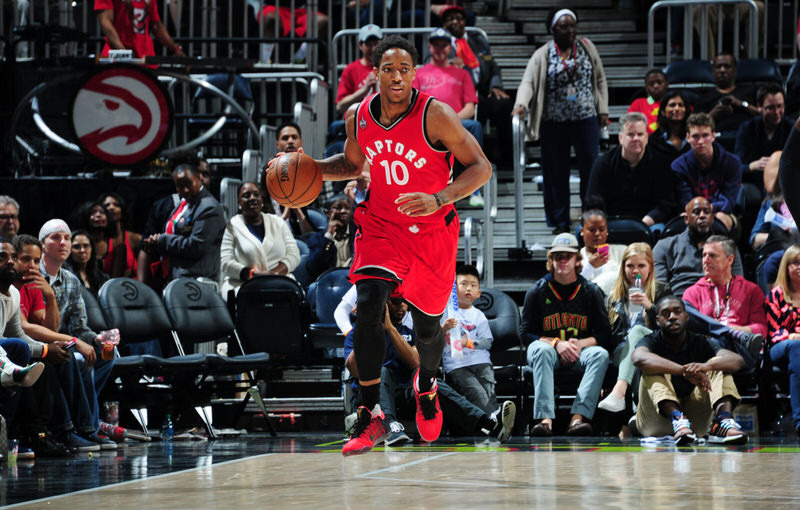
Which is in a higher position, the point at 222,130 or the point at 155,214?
the point at 222,130

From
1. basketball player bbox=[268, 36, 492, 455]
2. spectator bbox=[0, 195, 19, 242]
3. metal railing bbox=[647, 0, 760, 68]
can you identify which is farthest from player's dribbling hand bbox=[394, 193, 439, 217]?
metal railing bbox=[647, 0, 760, 68]

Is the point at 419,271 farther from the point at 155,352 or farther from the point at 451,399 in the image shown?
the point at 155,352

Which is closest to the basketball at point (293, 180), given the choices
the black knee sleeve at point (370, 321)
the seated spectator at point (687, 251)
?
the black knee sleeve at point (370, 321)

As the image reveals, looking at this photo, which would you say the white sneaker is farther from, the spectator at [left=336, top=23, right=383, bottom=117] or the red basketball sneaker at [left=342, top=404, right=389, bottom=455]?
the spectator at [left=336, top=23, right=383, bottom=117]

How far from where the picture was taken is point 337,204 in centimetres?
998

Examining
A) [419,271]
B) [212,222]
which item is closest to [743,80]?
[212,222]

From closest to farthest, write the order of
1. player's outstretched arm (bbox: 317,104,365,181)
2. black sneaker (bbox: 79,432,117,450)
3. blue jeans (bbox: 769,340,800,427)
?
player's outstretched arm (bbox: 317,104,365,181) < black sneaker (bbox: 79,432,117,450) < blue jeans (bbox: 769,340,800,427)

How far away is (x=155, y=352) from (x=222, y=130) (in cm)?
422

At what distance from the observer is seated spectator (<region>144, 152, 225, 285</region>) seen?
10.0 meters

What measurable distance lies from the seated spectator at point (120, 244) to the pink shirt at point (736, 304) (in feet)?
16.2

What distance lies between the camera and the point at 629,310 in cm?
924

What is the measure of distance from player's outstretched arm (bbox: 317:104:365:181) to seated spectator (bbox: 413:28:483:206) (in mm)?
5109

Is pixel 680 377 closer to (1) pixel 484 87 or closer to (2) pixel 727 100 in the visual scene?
(2) pixel 727 100

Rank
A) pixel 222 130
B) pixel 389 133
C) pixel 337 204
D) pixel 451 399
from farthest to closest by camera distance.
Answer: pixel 222 130 < pixel 337 204 < pixel 451 399 < pixel 389 133
